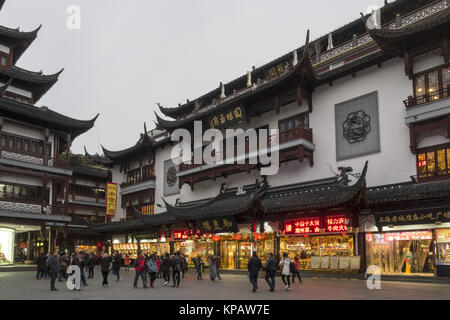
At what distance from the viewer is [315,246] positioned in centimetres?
2169

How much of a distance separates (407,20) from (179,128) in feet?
55.3

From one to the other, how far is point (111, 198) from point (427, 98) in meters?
27.8


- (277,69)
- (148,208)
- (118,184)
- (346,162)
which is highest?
(277,69)

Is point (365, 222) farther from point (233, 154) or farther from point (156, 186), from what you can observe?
point (156, 186)

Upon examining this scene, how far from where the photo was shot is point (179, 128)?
102ft

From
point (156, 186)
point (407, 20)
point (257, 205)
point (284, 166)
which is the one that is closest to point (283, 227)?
point (257, 205)

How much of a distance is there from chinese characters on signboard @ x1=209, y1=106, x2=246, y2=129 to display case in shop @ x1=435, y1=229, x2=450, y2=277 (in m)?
12.9

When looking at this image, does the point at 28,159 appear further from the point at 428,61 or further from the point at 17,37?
the point at 428,61

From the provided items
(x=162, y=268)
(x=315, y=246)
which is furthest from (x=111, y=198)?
(x=315, y=246)

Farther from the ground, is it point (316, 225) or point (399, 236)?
point (316, 225)

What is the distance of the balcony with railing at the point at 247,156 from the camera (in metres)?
22.5

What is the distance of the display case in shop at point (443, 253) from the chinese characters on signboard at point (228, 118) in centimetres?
1285

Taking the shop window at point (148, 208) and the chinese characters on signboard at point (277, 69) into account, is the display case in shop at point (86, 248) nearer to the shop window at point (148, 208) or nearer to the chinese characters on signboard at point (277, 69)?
the shop window at point (148, 208)

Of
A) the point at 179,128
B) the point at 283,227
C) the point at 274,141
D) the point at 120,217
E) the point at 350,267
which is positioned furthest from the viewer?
the point at 120,217
